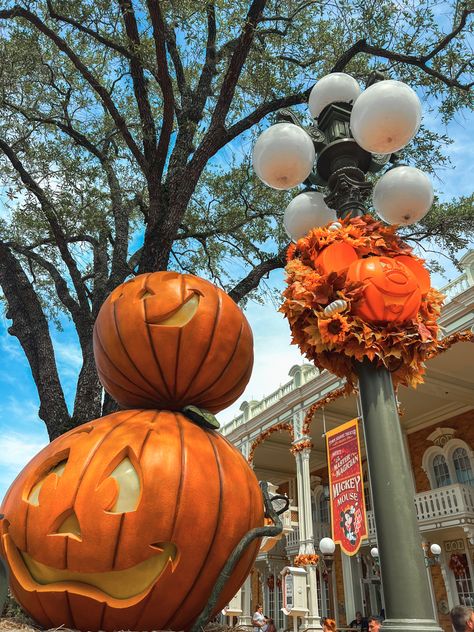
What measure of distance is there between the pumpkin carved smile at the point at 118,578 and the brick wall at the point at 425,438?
51.7 ft

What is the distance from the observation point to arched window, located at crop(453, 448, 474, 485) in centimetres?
1515

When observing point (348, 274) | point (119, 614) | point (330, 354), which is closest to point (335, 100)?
point (348, 274)

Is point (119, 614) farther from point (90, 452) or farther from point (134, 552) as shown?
point (90, 452)

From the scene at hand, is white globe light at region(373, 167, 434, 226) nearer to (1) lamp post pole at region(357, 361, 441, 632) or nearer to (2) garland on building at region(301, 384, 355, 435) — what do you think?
(1) lamp post pole at region(357, 361, 441, 632)

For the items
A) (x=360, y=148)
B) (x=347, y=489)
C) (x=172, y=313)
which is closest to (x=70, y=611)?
(x=172, y=313)

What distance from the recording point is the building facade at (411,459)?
13.3 meters

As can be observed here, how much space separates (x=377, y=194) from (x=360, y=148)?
30 centimetres

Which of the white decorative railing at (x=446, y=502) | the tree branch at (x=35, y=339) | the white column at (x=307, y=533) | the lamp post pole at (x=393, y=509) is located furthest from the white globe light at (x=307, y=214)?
the white column at (x=307, y=533)

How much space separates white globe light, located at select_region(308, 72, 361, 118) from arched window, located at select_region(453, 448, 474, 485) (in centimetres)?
1467

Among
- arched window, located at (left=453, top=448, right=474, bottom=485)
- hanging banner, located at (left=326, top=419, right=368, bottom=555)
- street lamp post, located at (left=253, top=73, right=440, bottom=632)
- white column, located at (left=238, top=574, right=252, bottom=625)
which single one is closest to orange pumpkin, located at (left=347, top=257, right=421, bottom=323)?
street lamp post, located at (left=253, top=73, right=440, bottom=632)

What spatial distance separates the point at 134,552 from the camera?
1.44 m

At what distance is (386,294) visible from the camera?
83.7 inches

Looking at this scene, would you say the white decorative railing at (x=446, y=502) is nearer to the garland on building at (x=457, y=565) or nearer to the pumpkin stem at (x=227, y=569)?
the garland on building at (x=457, y=565)

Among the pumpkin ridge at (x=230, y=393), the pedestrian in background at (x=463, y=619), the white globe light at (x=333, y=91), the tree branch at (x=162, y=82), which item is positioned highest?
the tree branch at (x=162, y=82)
